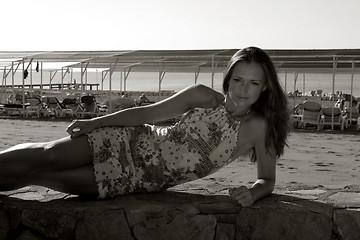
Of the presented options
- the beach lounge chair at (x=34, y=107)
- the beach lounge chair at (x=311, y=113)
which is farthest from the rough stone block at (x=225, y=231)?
the beach lounge chair at (x=34, y=107)

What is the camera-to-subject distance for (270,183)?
3.08 metres

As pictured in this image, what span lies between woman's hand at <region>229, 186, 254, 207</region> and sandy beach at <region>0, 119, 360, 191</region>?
88cm

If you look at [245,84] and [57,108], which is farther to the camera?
[57,108]

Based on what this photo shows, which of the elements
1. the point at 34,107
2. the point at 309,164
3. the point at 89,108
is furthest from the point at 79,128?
the point at 34,107

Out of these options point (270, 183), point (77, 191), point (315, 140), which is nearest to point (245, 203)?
point (270, 183)

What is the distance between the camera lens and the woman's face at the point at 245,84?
299 centimetres

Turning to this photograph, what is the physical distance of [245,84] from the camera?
301cm

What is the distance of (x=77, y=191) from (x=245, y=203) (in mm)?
865

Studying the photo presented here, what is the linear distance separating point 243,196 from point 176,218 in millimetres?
368

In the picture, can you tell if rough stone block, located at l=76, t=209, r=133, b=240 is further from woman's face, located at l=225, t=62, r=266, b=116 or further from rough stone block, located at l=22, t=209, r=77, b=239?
woman's face, located at l=225, t=62, r=266, b=116

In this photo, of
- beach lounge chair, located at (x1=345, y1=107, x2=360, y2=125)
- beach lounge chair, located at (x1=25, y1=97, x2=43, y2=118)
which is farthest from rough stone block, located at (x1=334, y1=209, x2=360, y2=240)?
beach lounge chair, located at (x1=25, y1=97, x2=43, y2=118)

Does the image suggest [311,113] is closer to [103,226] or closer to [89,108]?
[89,108]

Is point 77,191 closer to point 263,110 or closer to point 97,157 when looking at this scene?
point 97,157

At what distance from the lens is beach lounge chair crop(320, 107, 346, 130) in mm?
13922
